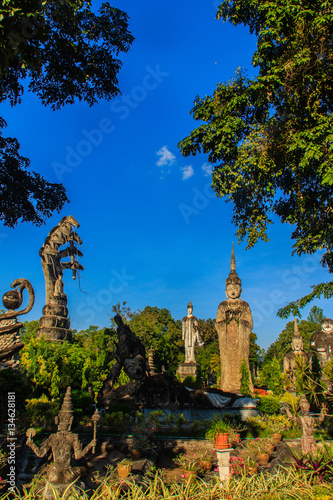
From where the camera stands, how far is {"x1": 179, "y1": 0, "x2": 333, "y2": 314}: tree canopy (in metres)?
9.39

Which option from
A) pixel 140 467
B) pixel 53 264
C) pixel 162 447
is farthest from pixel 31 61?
pixel 53 264

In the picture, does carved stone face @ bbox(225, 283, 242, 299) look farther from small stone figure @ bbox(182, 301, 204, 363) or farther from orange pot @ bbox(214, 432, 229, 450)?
orange pot @ bbox(214, 432, 229, 450)

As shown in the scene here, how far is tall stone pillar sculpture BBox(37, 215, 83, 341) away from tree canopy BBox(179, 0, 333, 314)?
9206mm

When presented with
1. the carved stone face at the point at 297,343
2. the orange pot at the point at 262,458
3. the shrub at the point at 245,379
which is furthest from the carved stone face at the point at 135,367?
the carved stone face at the point at 297,343

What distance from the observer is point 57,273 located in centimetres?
1806

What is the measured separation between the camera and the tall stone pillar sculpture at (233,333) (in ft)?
57.9

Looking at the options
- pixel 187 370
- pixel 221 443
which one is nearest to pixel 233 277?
pixel 187 370

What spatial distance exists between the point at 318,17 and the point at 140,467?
11.2 meters

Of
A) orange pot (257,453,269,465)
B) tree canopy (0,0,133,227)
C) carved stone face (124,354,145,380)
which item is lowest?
orange pot (257,453,269,465)

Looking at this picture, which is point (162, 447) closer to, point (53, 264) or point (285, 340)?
point (53, 264)

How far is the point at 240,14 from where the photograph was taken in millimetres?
11773

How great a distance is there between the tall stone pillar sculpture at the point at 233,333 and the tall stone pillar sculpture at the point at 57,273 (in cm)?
776

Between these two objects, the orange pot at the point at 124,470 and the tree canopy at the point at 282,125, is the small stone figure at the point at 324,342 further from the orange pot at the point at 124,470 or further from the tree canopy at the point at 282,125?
the orange pot at the point at 124,470

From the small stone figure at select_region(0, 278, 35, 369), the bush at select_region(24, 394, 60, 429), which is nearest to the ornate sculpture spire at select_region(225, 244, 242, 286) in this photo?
the bush at select_region(24, 394, 60, 429)
